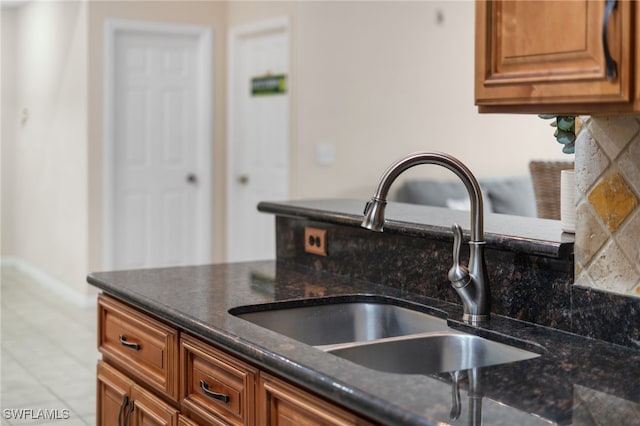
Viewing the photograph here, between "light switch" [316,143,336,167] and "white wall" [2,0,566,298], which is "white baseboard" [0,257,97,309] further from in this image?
"light switch" [316,143,336,167]

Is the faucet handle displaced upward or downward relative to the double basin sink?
upward

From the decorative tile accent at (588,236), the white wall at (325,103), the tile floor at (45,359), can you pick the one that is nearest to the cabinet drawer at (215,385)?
the decorative tile accent at (588,236)

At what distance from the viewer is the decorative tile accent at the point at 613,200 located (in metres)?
1.66

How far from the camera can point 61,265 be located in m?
6.92

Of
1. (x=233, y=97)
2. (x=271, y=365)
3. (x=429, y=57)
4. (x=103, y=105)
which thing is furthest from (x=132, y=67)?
(x=271, y=365)

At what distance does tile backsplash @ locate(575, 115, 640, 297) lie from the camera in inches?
65.0

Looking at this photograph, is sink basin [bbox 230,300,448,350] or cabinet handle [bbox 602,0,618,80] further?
sink basin [bbox 230,300,448,350]

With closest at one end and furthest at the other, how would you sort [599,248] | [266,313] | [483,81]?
1. [483,81]
2. [599,248]
3. [266,313]

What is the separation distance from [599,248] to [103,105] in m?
5.18

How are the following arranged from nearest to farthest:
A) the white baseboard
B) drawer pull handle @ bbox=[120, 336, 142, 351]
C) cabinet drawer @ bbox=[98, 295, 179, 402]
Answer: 1. cabinet drawer @ bbox=[98, 295, 179, 402]
2. drawer pull handle @ bbox=[120, 336, 142, 351]
3. the white baseboard

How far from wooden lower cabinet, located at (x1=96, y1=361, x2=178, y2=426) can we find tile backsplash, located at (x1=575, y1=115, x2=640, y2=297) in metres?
1.06

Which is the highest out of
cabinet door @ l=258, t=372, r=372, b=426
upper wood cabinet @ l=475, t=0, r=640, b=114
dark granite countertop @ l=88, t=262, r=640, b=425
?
upper wood cabinet @ l=475, t=0, r=640, b=114

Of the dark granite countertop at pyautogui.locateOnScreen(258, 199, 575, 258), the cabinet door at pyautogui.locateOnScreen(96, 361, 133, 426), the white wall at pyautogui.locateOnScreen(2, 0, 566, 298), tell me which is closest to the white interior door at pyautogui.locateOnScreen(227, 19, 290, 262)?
the white wall at pyautogui.locateOnScreen(2, 0, 566, 298)

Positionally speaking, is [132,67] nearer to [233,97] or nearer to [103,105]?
[103,105]
